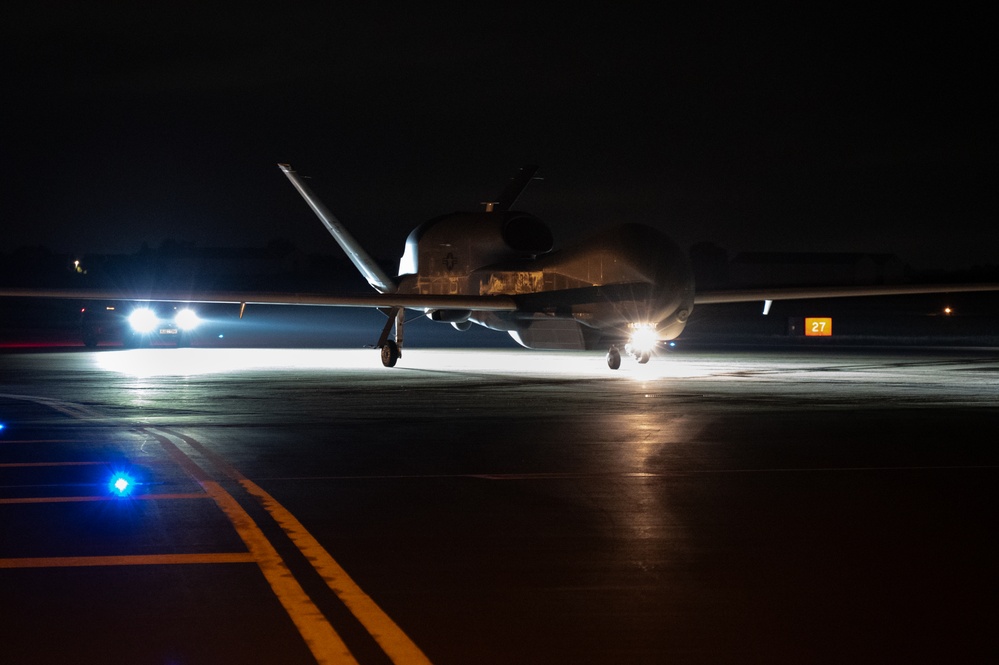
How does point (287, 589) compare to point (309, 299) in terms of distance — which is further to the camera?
point (309, 299)

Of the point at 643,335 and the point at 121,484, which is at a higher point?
the point at 643,335

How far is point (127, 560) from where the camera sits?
7707 millimetres

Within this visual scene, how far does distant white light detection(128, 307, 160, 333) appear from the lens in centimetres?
4803

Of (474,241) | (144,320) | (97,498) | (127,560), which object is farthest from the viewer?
(144,320)

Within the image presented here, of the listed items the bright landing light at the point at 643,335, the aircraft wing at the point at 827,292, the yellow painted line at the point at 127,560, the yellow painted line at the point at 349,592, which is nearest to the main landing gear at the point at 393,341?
the bright landing light at the point at 643,335

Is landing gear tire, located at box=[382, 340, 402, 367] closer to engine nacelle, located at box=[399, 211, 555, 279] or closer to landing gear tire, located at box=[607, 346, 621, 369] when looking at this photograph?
engine nacelle, located at box=[399, 211, 555, 279]

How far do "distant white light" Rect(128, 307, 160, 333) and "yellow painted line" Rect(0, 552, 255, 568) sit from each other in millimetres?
41801

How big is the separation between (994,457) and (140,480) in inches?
351

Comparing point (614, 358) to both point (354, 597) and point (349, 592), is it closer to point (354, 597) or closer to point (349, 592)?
point (349, 592)

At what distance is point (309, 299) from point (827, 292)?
13.6 meters

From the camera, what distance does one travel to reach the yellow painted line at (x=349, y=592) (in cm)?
571

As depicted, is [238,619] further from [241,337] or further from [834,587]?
[241,337]

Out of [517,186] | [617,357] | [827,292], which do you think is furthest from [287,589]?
[517,186]

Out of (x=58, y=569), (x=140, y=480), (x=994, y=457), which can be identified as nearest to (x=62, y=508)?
(x=140, y=480)
